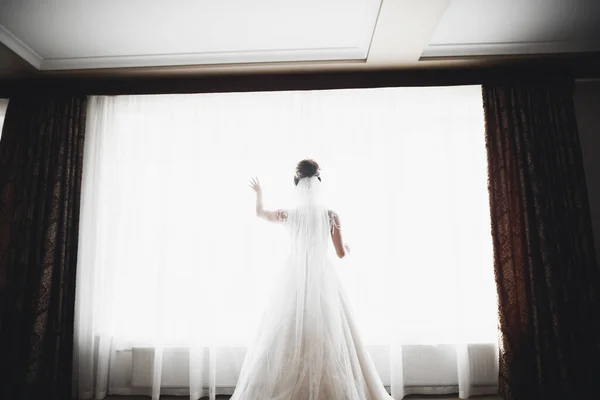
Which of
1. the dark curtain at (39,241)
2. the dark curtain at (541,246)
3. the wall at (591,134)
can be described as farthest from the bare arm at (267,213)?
the wall at (591,134)

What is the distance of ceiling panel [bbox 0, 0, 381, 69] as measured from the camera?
2.21 m

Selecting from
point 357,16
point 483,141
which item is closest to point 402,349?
point 483,141

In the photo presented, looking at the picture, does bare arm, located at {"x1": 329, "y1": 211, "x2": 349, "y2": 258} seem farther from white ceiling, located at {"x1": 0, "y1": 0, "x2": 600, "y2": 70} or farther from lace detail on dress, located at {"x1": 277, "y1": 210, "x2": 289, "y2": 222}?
white ceiling, located at {"x1": 0, "y1": 0, "x2": 600, "y2": 70}

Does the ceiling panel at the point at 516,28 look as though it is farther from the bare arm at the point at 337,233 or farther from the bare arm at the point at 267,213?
the bare arm at the point at 267,213

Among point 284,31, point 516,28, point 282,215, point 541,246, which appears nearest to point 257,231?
point 282,215

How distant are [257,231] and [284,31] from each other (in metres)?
1.59

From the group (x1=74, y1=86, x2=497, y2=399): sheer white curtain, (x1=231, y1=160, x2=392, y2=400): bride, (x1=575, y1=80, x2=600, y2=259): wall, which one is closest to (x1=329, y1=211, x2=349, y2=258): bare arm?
(x1=231, y1=160, x2=392, y2=400): bride

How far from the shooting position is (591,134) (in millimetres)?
3012

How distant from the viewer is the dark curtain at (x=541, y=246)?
99.2 inches

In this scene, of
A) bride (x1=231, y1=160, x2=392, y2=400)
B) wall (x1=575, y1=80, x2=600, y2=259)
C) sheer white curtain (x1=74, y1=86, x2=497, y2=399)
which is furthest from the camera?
wall (x1=575, y1=80, x2=600, y2=259)

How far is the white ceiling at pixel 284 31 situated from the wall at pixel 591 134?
0.48 meters

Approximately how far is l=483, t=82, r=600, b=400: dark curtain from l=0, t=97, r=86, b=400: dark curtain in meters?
3.43

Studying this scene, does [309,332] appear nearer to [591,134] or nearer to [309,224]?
[309,224]

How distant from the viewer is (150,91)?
9.87 ft
